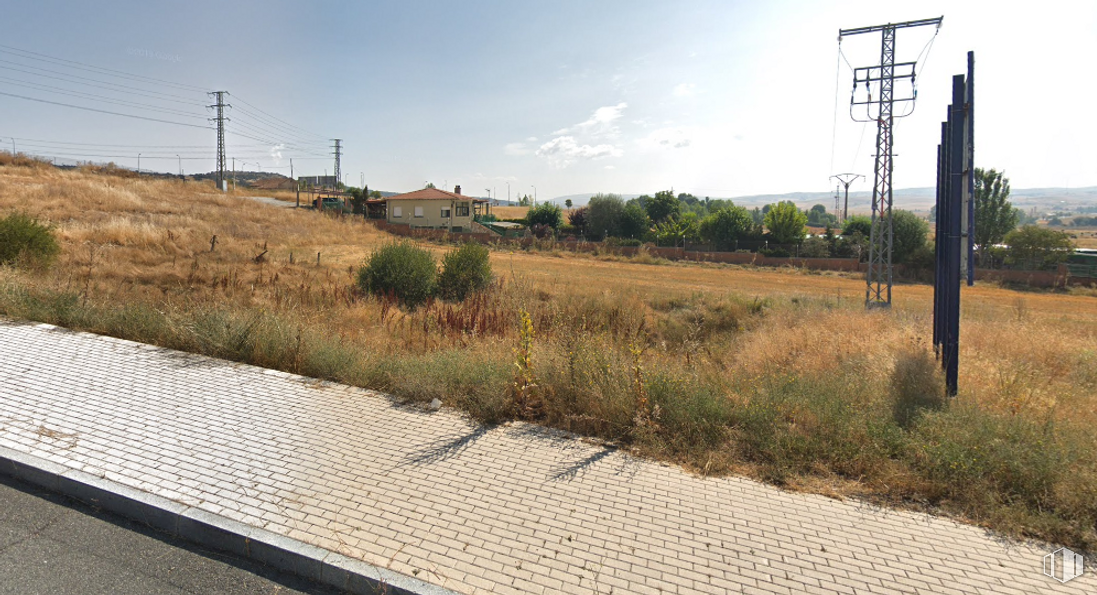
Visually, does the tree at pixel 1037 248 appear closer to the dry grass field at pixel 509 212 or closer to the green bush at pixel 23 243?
the green bush at pixel 23 243

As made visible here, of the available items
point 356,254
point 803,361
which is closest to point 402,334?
point 803,361

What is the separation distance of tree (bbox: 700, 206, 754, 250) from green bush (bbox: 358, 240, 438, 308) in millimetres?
44586

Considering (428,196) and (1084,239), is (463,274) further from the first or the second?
(1084,239)

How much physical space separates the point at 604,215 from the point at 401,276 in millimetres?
53939

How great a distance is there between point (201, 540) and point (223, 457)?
3.26ft

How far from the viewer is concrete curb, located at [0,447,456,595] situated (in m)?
3.04

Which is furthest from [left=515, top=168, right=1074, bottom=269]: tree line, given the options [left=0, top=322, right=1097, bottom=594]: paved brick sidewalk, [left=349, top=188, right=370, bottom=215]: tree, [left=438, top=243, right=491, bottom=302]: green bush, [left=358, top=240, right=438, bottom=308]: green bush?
[left=0, top=322, right=1097, bottom=594]: paved brick sidewalk

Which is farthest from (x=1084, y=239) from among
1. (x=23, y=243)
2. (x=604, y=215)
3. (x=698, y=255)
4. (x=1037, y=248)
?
(x=23, y=243)

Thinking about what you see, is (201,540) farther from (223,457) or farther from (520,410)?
(520,410)

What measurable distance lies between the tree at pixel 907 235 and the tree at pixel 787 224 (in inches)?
359

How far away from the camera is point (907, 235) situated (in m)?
44.1

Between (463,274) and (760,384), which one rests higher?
(463,274)

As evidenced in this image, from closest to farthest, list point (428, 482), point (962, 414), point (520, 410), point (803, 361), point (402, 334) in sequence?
point (428, 482) < point (962, 414) < point (520, 410) < point (803, 361) < point (402, 334)

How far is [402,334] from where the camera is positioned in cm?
892
